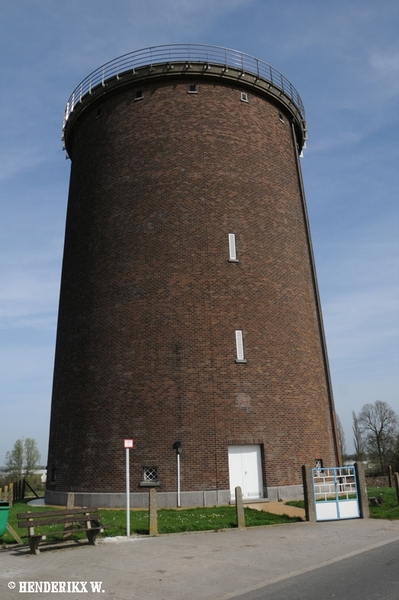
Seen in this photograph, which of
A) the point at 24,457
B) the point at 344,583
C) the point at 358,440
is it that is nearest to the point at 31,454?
the point at 24,457

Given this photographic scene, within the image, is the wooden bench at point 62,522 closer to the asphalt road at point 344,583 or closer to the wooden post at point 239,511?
the wooden post at point 239,511

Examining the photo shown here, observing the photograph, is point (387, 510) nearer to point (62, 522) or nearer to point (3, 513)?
point (62, 522)

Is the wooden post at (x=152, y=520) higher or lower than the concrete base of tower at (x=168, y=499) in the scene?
lower

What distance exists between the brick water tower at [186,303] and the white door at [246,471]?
51 millimetres

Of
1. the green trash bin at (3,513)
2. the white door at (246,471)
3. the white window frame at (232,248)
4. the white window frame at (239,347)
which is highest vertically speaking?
the white window frame at (232,248)

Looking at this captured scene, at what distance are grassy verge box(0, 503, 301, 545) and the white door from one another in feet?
5.46

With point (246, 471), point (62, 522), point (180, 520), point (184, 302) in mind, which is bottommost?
point (180, 520)

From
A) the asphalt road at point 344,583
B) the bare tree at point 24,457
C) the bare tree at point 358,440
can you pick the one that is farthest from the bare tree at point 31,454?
the asphalt road at point 344,583

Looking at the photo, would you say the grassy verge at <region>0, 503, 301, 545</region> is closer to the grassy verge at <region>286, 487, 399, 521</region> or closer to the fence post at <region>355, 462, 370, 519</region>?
the fence post at <region>355, 462, 370, 519</region>

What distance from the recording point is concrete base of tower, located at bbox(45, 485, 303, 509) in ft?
61.2

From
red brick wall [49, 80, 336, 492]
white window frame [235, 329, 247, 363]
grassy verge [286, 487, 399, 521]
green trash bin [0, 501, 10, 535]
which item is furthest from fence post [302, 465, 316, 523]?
green trash bin [0, 501, 10, 535]

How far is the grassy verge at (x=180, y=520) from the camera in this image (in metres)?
13.6

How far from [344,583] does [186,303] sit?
1333cm

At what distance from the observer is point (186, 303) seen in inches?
813
